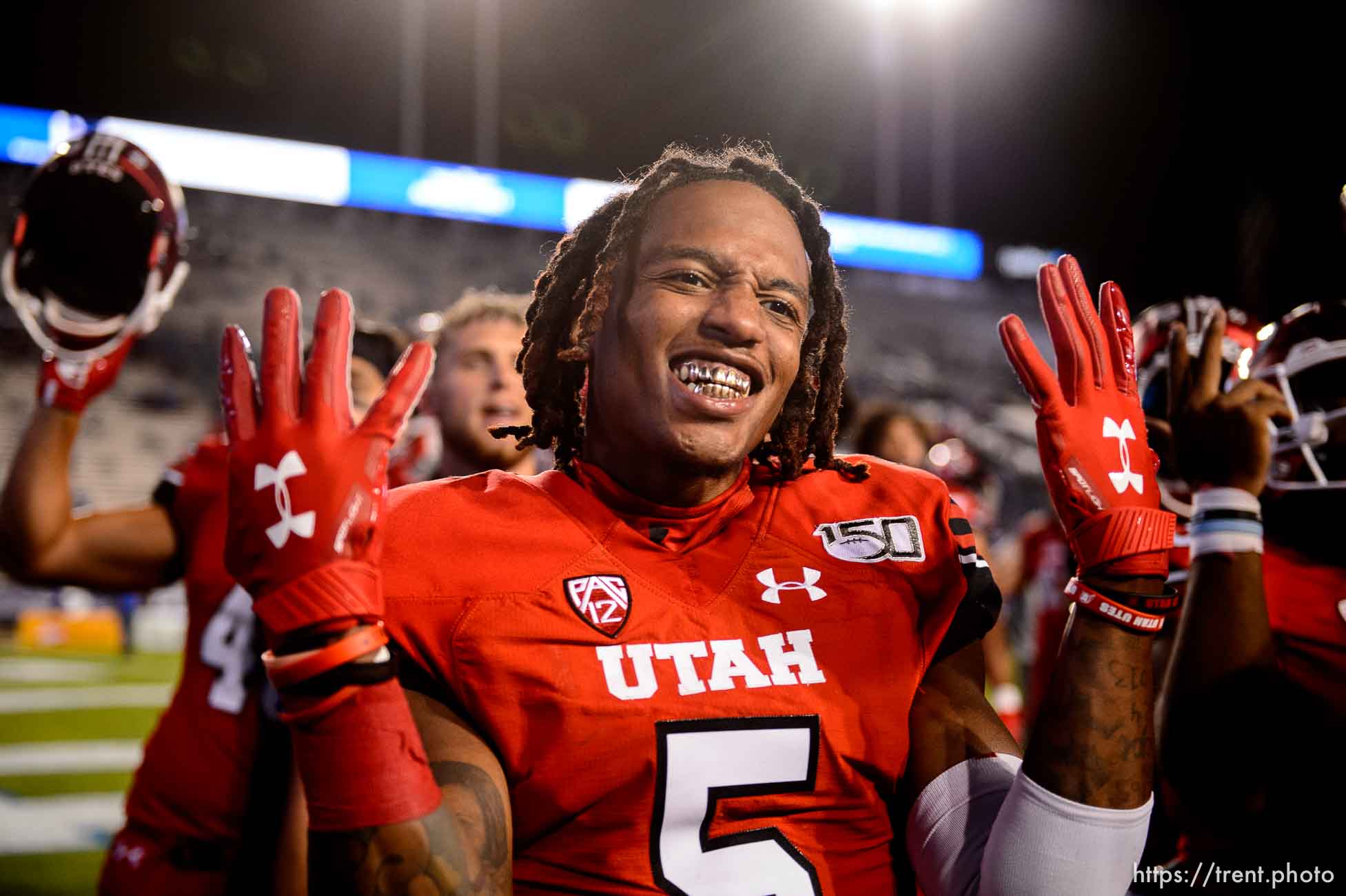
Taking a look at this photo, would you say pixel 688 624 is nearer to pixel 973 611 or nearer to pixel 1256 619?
pixel 973 611

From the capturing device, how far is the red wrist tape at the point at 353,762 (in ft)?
3.76

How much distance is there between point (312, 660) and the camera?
44.5 inches

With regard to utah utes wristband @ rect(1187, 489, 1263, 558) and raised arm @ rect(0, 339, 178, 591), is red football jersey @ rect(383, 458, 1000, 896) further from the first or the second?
raised arm @ rect(0, 339, 178, 591)

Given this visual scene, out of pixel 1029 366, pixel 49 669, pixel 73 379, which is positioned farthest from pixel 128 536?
pixel 49 669

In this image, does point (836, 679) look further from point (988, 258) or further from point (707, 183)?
point (988, 258)

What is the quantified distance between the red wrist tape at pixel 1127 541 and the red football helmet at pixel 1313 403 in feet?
2.54

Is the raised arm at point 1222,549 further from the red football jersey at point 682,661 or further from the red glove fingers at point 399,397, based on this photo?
the red glove fingers at point 399,397

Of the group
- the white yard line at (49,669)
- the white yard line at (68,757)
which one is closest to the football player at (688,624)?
the white yard line at (68,757)

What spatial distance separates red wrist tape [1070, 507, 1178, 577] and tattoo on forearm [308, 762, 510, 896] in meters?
0.83

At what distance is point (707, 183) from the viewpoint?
70.4 inches

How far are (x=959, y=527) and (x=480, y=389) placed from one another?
1.49 m

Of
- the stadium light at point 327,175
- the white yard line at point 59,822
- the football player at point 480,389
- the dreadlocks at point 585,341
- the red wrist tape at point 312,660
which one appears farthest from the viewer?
the stadium light at point 327,175

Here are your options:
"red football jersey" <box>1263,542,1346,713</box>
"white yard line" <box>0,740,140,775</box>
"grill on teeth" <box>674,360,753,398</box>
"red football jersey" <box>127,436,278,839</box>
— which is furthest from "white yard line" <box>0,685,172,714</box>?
"red football jersey" <box>1263,542,1346,713</box>

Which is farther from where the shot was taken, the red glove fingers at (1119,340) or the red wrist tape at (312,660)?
the red glove fingers at (1119,340)
